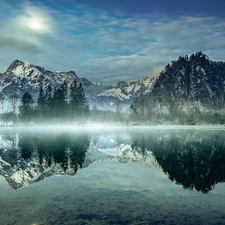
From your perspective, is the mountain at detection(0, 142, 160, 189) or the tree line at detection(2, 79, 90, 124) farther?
the tree line at detection(2, 79, 90, 124)

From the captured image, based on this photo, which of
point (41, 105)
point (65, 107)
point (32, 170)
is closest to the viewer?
point (32, 170)

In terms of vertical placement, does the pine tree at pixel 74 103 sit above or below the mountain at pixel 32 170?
above

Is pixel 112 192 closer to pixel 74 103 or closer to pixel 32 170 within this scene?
pixel 32 170

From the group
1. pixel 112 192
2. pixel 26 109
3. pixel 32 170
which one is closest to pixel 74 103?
pixel 26 109

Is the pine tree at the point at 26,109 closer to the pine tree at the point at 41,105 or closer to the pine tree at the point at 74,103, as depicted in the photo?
the pine tree at the point at 41,105

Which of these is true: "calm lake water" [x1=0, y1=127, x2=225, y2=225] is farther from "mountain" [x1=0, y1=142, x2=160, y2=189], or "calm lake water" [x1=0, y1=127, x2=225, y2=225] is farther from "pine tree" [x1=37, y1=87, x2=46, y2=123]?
"pine tree" [x1=37, y1=87, x2=46, y2=123]

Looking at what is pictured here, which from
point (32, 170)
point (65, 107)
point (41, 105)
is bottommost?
point (32, 170)

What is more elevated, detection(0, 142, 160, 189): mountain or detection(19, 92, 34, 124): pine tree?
detection(19, 92, 34, 124): pine tree

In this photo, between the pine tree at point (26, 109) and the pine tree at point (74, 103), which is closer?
the pine tree at point (74, 103)

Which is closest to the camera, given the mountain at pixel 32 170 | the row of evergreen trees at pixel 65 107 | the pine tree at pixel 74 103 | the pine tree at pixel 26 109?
the mountain at pixel 32 170

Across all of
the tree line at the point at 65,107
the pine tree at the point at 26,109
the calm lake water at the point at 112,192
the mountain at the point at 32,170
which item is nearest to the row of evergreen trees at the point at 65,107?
the tree line at the point at 65,107

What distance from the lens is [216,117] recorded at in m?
109

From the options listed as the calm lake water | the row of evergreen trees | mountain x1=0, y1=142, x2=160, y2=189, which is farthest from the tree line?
the calm lake water

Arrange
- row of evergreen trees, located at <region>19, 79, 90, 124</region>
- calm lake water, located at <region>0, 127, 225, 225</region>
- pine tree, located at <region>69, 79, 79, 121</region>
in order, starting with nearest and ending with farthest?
calm lake water, located at <region>0, 127, 225, 225</region> < pine tree, located at <region>69, 79, 79, 121</region> < row of evergreen trees, located at <region>19, 79, 90, 124</region>
